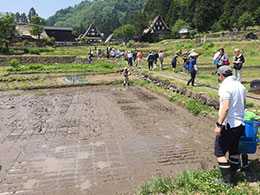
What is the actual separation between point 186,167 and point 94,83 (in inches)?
442

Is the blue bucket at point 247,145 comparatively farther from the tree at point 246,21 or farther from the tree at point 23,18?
the tree at point 23,18

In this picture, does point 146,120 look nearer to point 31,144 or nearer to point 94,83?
point 31,144

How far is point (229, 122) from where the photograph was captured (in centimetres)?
313

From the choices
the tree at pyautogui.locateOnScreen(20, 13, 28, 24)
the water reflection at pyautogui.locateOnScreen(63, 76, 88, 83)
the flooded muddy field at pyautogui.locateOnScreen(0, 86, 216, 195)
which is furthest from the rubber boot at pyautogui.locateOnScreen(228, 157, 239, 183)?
the tree at pyautogui.locateOnScreen(20, 13, 28, 24)

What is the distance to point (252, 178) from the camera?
3.47 meters

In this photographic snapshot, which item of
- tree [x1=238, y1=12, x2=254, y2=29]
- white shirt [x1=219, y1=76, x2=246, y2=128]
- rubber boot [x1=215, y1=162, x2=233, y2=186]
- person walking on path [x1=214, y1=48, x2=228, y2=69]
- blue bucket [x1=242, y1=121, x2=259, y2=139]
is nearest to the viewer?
white shirt [x1=219, y1=76, x2=246, y2=128]

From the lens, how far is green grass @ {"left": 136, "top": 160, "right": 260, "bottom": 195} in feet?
10.3

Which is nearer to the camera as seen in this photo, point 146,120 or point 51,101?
point 146,120

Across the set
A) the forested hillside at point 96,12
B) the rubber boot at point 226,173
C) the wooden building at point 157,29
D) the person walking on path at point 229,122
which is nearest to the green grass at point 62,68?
the person walking on path at point 229,122

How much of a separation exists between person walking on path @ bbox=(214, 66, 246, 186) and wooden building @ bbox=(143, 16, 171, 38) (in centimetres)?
5800

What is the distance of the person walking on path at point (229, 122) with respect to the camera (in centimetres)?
306

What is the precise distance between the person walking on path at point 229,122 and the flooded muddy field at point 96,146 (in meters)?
0.98

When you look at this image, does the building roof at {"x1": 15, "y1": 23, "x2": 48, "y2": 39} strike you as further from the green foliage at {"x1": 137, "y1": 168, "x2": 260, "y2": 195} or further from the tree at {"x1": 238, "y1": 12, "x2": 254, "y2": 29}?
the green foliage at {"x1": 137, "y1": 168, "x2": 260, "y2": 195}

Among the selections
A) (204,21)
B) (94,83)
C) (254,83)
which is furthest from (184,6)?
(254,83)
